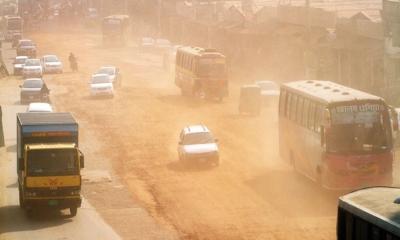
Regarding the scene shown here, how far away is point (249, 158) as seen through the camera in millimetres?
42094

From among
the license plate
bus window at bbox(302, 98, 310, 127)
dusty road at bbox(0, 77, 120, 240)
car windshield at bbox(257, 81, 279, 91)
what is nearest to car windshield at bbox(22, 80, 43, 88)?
car windshield at bbox(257, 81, 279, 91)

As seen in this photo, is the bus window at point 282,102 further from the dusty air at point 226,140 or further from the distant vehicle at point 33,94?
the distant vehicle at point 33,94

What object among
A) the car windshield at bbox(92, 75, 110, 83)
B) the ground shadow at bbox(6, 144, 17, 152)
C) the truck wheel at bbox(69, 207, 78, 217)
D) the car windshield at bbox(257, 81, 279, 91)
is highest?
the truck wheel at bbox(69, 207, 78, 217)

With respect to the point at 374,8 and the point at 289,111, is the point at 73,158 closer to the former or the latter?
the point at 289,111

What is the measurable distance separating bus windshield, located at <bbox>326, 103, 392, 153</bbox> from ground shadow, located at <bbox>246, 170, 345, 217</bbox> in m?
1.82

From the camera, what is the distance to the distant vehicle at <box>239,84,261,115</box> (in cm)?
5578

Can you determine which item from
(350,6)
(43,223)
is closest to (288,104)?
(43,223)

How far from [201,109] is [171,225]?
29.5 meters

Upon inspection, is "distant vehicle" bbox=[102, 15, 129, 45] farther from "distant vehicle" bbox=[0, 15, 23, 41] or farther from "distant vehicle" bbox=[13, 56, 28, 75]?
"distant vehicle" bbox=[13, 56, 28, 75]

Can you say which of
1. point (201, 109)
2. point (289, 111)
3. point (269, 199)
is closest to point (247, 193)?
point (269, 199)

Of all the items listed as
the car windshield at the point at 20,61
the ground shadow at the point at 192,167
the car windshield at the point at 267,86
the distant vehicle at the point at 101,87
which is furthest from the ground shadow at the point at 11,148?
the car windshield at the point at 20,61

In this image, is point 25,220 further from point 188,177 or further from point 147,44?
point 147,44

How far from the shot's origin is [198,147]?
1601 inches

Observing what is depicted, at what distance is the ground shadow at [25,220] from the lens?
29.8m
